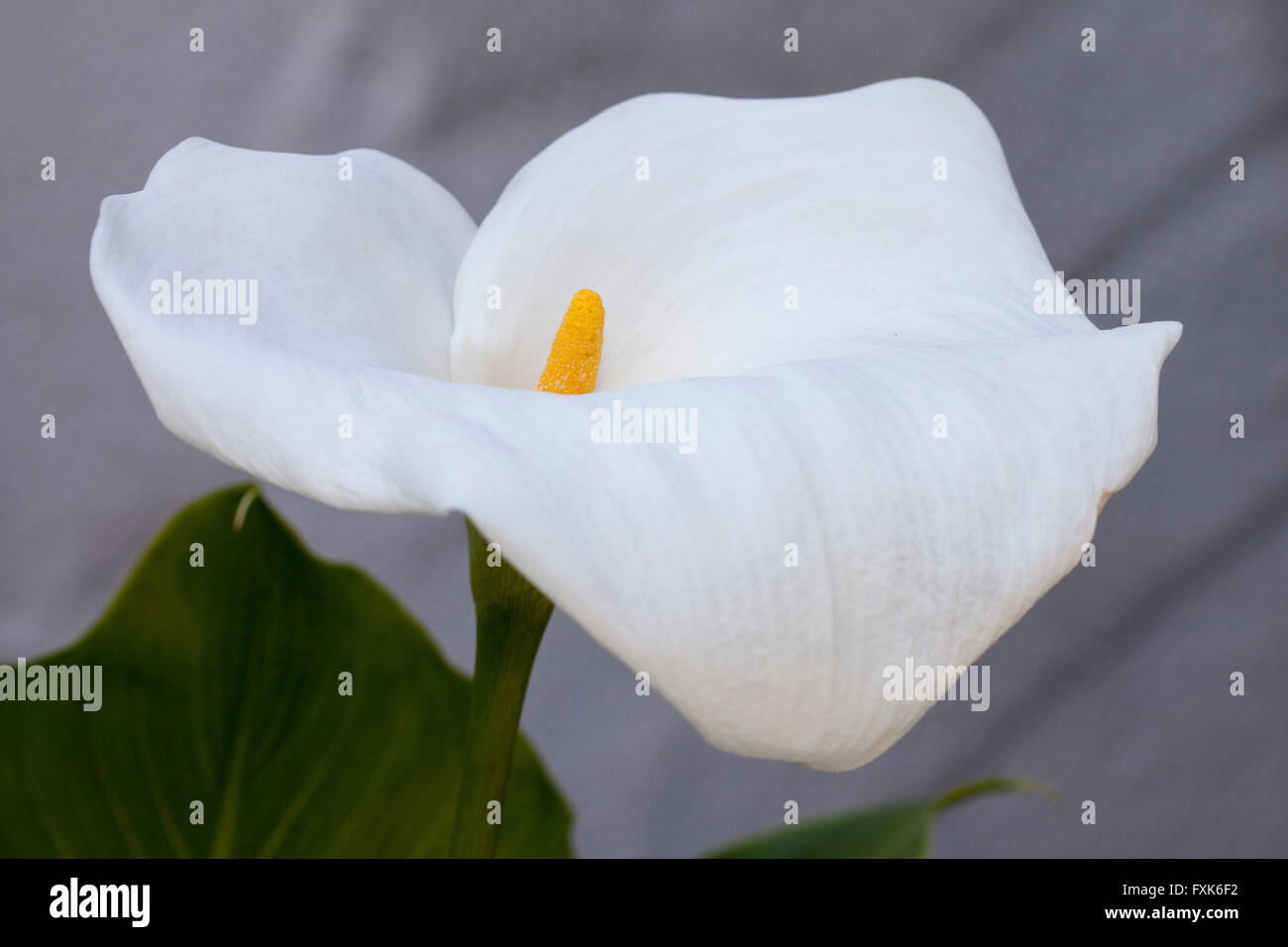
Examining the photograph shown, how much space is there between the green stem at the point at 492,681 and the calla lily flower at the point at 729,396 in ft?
0.20

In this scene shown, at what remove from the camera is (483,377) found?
35 cm

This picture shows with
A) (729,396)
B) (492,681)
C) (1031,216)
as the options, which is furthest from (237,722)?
(1031,216)

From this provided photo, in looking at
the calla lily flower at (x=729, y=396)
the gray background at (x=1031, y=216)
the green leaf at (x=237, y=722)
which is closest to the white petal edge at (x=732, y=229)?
the calla lily flower at (x=729, y=396)

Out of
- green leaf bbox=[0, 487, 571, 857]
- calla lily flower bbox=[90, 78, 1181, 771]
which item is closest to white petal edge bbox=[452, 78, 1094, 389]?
calla lily flower bbox=[90, 78, 1181, 771]

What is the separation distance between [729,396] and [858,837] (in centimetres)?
22

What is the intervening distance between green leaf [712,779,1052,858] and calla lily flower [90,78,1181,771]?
159mm

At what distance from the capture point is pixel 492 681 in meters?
0.30

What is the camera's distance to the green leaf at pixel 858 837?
1.21 feet

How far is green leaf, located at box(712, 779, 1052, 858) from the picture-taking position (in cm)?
37

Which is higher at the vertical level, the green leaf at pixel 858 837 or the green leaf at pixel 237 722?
the green leaf at pixel 237 722

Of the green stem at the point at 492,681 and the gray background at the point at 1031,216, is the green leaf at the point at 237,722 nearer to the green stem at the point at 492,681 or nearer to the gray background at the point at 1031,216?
the green stem at the point at 492,681

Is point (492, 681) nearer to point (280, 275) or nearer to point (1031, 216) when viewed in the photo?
point (280, 275)

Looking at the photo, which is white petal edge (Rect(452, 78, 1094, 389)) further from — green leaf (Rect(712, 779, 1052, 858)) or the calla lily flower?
green leaf (Rect(712, 779, 1052, 858))
